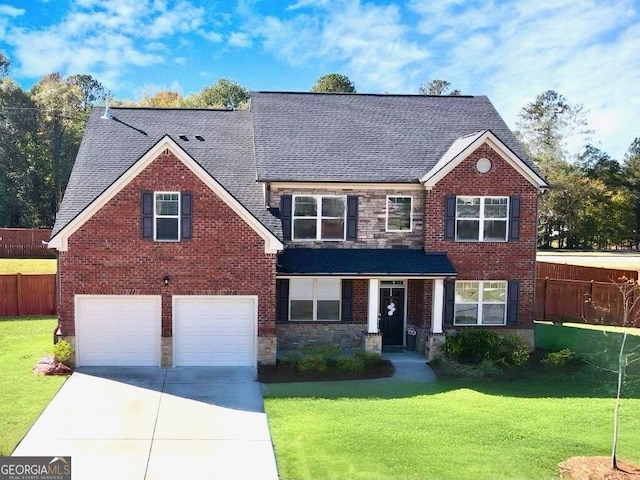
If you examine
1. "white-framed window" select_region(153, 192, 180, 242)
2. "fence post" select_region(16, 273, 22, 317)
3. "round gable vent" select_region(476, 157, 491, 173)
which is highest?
"round gable vent" select_region(476, 157, 491, 173)

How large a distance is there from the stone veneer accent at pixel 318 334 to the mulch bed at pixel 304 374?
1869 millimetres

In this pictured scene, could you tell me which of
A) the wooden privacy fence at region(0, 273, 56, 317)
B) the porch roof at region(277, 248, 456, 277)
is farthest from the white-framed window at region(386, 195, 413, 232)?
the wooden privacy fence at region(0, 273, 56, 317)

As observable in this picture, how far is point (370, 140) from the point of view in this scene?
19.9 meters

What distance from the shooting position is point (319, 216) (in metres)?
18.0

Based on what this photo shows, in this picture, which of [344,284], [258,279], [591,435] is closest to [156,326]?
[258,279]

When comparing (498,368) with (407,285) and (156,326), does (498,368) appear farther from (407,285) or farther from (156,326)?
(156,326)

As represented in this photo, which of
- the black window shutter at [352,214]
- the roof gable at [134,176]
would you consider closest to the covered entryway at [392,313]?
the black window shutter at [352,214]

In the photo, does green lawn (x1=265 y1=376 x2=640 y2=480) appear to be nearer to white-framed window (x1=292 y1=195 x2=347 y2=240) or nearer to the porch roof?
the porch roof

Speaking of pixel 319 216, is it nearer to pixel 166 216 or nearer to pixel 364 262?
pixel 364 262

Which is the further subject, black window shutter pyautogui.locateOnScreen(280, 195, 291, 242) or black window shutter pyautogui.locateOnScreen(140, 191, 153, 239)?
black window shutter pyautogui.locateOnScreen(280, 195, 291, 242)

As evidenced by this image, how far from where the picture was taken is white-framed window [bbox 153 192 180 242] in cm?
1577

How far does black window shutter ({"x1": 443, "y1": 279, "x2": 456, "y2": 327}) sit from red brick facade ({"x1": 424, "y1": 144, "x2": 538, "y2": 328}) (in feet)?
1.39

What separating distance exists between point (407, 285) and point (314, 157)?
5.13m

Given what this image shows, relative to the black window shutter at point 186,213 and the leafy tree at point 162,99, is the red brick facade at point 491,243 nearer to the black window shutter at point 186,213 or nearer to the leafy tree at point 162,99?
the black window shutter at point 186,213
